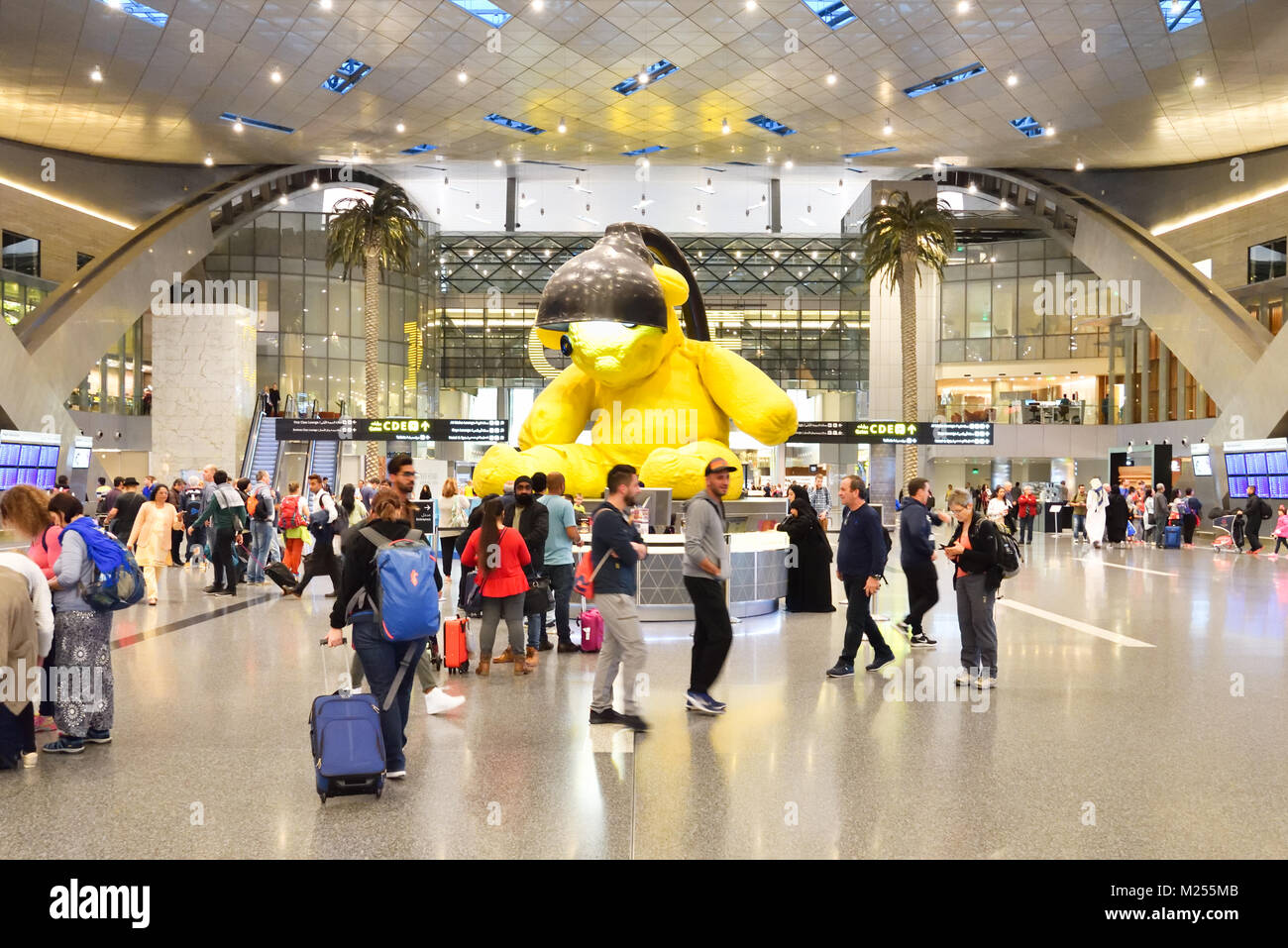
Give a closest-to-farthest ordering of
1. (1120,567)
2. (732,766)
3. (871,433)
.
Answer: (732,766) → (1120,567) → (871,433)

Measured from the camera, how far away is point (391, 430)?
2983 centimetres

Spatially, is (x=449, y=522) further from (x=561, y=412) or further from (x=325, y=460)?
(x=325, y=460)

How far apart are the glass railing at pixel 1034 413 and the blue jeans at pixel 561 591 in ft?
99.3

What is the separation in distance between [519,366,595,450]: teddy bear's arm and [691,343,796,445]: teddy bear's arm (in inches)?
54.5

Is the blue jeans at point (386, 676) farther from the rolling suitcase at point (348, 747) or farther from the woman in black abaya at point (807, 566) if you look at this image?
the woman in black abaya at point (807, 566)

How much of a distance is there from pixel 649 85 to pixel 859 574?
2205 centimetres

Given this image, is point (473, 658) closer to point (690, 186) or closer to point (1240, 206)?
point (1240, 206)

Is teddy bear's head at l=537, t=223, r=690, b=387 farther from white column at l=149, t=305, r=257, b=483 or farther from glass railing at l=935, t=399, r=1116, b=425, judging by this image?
glass railing at l=935, t=399, r=1116, b=425

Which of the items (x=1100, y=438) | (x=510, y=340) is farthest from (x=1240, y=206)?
(x=510, y=340)

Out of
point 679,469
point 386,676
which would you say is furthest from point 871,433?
point 386,676

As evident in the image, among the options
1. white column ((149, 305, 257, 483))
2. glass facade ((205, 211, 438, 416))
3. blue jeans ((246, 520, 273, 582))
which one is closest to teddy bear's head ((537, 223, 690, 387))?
blue jeans ((246, 520, 273, 582))

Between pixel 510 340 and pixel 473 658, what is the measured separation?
3711 centimetres

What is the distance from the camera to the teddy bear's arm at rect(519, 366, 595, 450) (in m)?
12.2

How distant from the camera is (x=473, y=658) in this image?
338 inches
